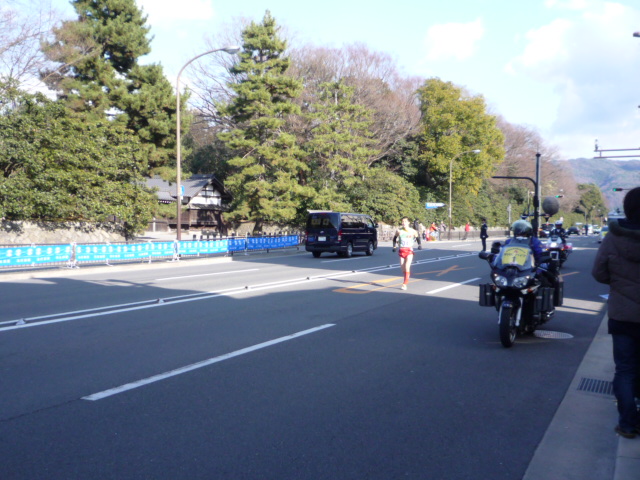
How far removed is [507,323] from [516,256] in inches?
38.0

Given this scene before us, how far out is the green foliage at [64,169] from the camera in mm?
25875

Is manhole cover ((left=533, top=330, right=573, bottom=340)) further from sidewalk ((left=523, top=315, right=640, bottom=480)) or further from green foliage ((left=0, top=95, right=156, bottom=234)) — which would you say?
green foliage ((left=0, top=95, right=156, bottom=234))

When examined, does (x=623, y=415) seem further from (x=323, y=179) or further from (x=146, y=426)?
(x=323, y=179)

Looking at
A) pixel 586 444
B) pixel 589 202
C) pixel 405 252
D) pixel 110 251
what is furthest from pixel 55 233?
pixel 589 202

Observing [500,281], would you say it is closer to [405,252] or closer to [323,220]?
[405,252]

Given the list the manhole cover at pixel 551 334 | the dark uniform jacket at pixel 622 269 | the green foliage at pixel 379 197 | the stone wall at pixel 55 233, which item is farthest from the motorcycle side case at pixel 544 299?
the green foliage at pixel 379 197

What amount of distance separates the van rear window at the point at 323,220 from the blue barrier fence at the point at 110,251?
146 inches

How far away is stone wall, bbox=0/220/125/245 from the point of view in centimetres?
2641

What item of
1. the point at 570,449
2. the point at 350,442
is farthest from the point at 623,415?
the point at 350,442

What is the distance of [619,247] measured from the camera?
4484 mm

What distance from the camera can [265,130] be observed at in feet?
127

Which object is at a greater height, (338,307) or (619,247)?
(619,247)

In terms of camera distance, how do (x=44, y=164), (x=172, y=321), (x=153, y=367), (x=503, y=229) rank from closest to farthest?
(x=153, y=367)
(x=172, y=321)
(x=44, y=164)
(x=503, y=229)

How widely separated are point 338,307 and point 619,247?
6840 mm
